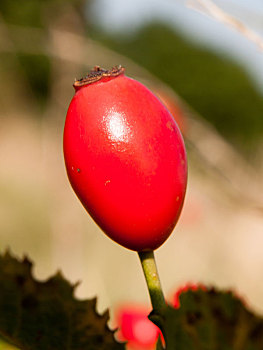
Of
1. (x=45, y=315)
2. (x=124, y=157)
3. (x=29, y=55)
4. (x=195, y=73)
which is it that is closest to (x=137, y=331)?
(x=45, y=315)

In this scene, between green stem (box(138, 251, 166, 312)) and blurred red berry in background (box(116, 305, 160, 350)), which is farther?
blurred red berry in background (box(116, 305, 160, 350))

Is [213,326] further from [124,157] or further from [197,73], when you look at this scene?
[197,73]

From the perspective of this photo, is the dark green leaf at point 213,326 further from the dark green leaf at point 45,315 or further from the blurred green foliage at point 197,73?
the blurred green foliage at point 197,73

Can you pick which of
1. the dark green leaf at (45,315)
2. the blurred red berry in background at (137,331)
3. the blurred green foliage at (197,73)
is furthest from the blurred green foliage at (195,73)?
the dark green leaf at (45,315)

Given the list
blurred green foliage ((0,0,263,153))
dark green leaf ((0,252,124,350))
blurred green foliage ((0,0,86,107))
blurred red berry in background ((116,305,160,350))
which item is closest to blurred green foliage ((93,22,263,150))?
blurred green foliage ((0,0,263,153))

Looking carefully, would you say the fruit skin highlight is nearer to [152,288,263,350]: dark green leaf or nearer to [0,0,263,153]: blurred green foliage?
[152,288,263,350]: dark green leaf
